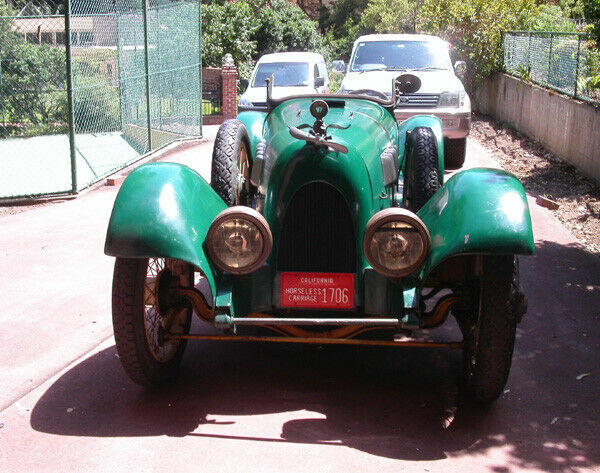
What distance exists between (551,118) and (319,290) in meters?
9.83

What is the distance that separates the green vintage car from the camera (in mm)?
4000

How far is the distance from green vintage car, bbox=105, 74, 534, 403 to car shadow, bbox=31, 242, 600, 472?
8.8 inches

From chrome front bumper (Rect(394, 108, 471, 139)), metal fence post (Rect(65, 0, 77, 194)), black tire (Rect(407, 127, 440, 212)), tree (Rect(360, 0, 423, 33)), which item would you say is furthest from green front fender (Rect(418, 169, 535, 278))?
tree (Rect(360, 0, 423, 33))

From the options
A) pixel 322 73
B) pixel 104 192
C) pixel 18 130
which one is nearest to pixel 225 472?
pixel 104 192

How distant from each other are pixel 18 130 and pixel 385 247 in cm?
909

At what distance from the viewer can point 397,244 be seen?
13.2 ft

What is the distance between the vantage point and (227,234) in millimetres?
4078

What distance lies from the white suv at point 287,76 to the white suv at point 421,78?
234cm

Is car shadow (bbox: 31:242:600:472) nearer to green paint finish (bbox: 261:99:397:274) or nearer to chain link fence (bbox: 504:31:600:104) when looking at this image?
green paint finish (bbox: 261:99:397:274)

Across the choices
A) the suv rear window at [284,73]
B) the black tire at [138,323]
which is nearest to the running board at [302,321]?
the black tire at [138,323]

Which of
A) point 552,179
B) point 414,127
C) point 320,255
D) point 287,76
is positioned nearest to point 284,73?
point 287,76

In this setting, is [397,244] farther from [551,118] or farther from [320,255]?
[551,118]

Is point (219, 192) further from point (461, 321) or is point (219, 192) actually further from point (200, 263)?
point (461, 321)

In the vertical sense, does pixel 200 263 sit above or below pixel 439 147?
below
